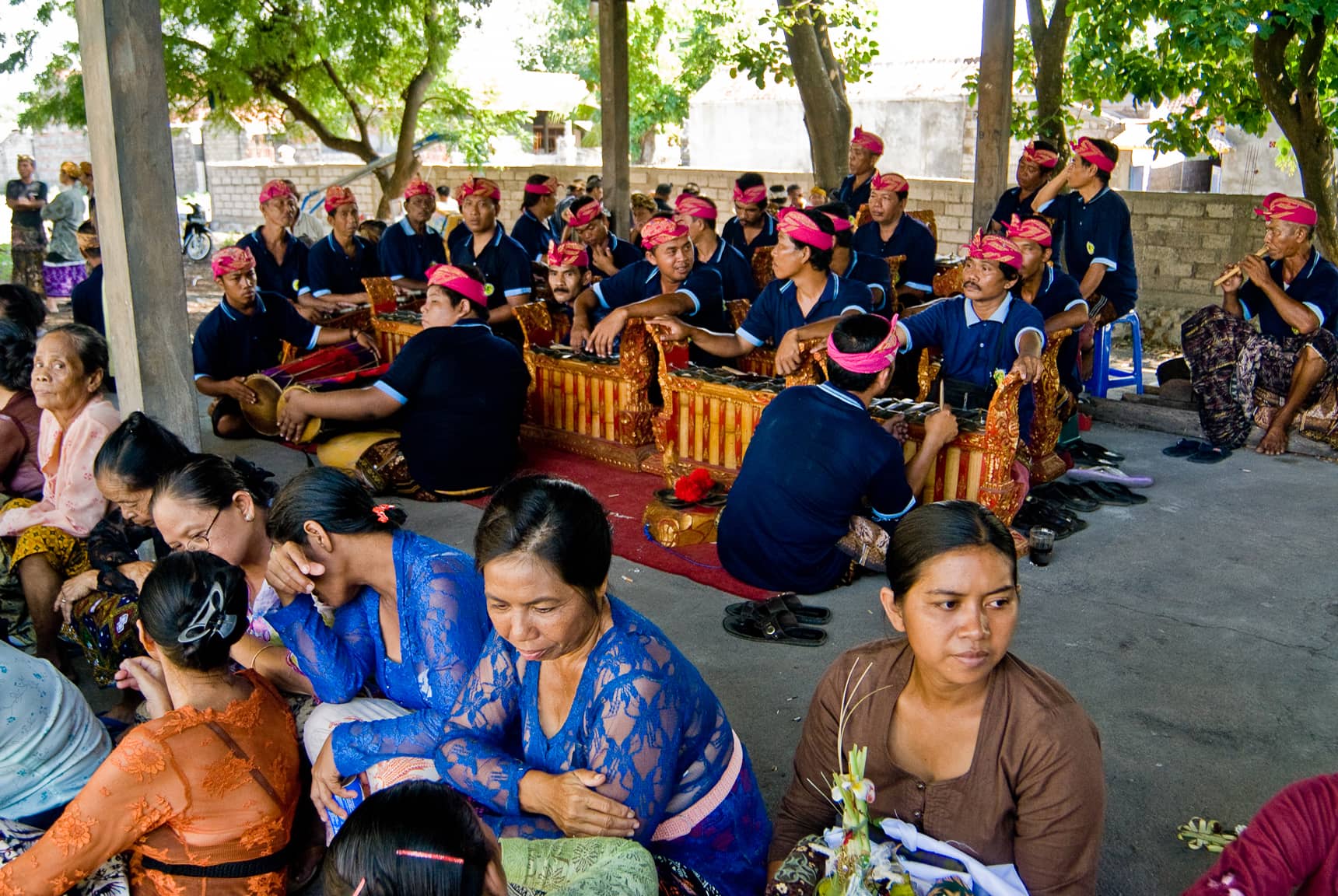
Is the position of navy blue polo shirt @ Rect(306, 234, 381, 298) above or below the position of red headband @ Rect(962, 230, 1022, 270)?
below

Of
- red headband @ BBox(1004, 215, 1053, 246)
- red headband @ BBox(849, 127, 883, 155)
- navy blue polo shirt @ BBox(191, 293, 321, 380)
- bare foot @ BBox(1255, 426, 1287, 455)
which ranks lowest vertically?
bare foot @ BBox(1255, 426, 1287, 455)

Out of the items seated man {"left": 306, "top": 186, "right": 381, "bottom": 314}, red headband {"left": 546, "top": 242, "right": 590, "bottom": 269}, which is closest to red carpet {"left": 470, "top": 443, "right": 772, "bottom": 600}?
red headband {"left": 546, "top": 242, "right": 590, "bottom": 269}

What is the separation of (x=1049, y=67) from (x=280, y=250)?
22.1 feet

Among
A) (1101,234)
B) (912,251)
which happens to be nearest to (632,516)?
(912,251)

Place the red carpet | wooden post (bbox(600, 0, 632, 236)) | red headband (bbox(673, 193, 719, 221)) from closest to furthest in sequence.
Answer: the red carpet
red headband (bbox(673, 193, 719, 221))
wooden post (bbox(600, 0, 632, 236))

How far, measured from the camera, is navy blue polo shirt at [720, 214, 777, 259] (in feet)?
27.8

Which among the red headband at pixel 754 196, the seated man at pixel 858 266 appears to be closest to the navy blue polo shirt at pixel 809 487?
the seated man at pixel 858 266

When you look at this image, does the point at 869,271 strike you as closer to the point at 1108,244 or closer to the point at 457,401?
the point at 1108,244

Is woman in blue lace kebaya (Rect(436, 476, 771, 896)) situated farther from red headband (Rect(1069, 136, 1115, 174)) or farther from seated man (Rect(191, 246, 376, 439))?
red headband (Rect(1069, 136, 1115, 174))

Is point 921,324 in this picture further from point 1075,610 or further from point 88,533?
point 88,533

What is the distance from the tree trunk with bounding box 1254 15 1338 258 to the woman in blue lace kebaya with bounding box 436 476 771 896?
781 centimetres

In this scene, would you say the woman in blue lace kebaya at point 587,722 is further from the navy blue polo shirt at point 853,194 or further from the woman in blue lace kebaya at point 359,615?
the navy blue polo shirt at point 853,194

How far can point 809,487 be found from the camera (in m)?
4.35

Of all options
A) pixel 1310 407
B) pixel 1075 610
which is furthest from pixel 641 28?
pixel 1075 610
